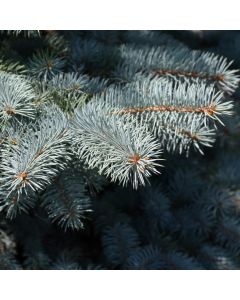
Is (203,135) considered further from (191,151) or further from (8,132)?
(191,151)

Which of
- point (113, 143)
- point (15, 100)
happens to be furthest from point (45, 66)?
point (113, 143)

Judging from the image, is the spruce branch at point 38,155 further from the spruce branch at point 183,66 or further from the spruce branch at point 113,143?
the spruce branch at point 183,66

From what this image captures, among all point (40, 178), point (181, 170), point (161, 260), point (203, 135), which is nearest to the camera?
point (40, 178)

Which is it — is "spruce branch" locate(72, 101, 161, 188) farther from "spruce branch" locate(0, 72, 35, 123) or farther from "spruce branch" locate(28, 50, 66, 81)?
"spruce branch" locate(28, 50, 66, 81)

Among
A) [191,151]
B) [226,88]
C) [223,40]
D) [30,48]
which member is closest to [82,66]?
[30,48]

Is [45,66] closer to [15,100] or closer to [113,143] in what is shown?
[15,100]

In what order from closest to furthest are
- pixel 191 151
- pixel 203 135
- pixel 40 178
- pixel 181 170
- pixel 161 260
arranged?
1. pixel 40 178
2. pixel 203 135
3. pixel 161 260
4. pixel 181 170
5. pixel 191 151

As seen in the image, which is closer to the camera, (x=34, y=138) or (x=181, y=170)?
(x=34, y=138)

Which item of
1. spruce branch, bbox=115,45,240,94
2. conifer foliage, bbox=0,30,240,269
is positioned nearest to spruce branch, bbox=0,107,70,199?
conifer foliage, bbox=0,30,240,269
